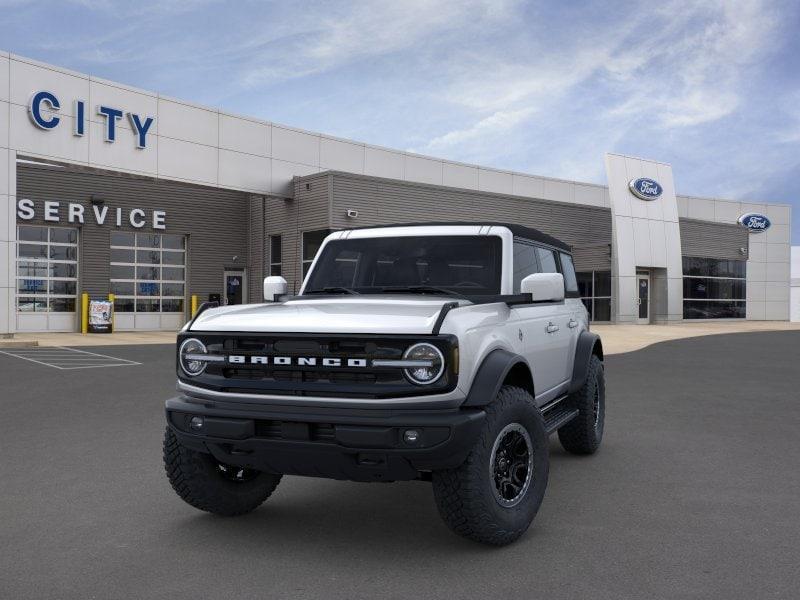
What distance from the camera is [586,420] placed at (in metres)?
6.42

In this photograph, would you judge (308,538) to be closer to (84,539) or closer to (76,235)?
(84,539)

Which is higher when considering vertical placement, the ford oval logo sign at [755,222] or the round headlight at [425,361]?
the ford oval logo sign at [755,222]

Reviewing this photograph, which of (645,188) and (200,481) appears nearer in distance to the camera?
(200,481)

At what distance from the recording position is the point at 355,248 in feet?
18.7

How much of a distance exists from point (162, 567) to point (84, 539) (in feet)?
2.40

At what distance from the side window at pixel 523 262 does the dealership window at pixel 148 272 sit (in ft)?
80.7

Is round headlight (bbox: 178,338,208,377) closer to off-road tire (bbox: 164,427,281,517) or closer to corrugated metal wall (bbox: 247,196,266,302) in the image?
off-road tire (bbox: 164,427,281,517)

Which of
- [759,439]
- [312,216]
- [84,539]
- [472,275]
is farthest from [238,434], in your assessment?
[312,216]

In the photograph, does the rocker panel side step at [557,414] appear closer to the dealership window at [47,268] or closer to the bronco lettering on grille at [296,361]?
the bronco lettering on grille at [296,361]

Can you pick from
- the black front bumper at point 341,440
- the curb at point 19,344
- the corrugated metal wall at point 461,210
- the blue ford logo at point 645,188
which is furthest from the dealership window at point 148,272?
the black front bumper at point 341,440

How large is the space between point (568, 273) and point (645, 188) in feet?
99.6

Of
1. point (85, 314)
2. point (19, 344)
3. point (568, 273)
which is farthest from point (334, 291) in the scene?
point (85, 314)

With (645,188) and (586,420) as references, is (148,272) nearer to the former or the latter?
(645,188)

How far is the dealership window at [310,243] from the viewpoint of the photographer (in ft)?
89.4
